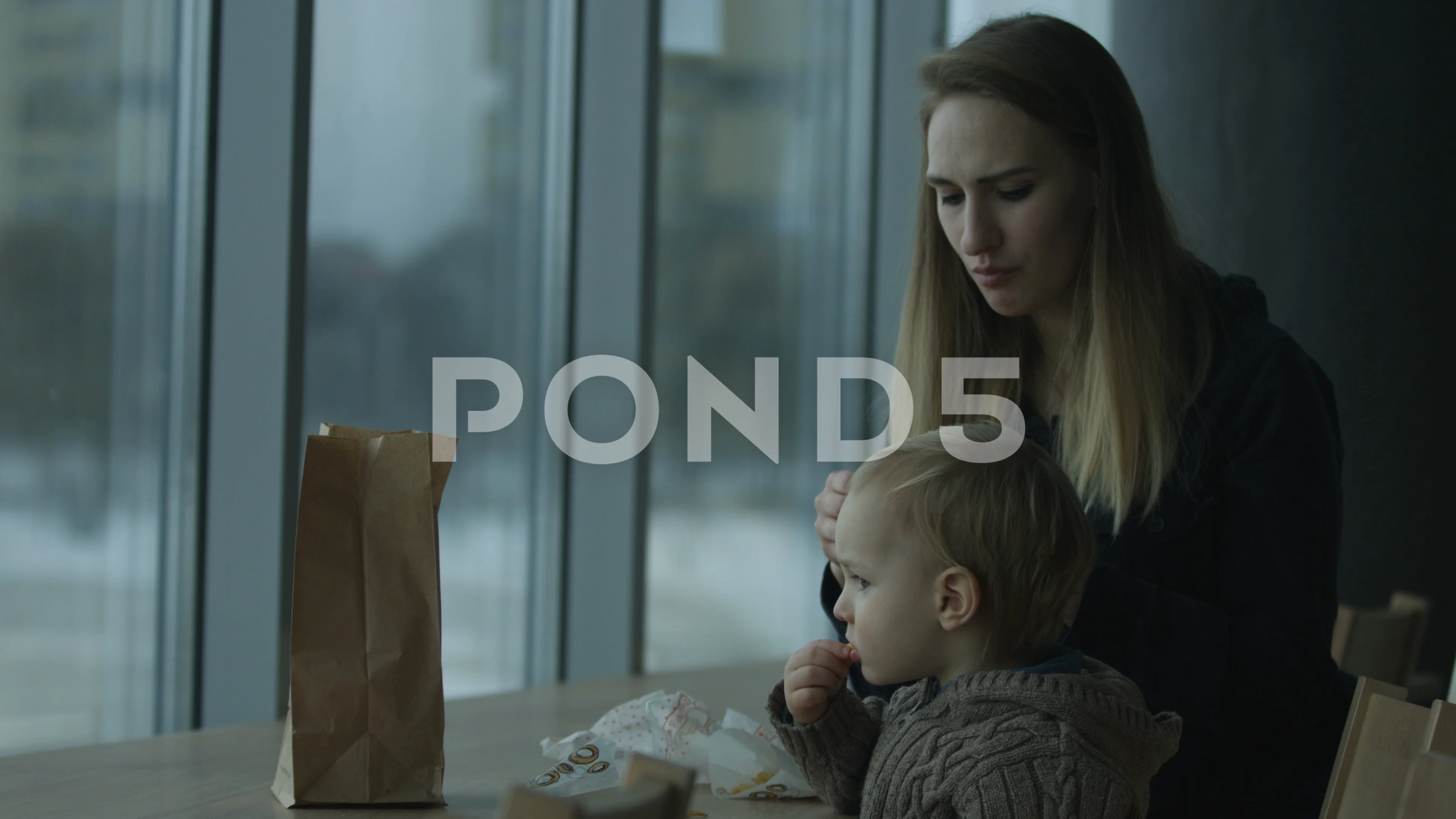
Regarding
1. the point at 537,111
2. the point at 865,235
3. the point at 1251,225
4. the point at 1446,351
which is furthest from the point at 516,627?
the point at 1446,351

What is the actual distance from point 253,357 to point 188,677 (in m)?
0.55

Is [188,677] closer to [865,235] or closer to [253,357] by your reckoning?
[253,357]

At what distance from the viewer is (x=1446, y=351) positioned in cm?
213

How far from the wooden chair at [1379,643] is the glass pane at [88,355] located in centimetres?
184

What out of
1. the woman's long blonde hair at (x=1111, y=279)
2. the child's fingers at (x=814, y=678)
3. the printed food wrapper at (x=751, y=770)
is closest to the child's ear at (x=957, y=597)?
the child's fingers at (x=814, y=678)

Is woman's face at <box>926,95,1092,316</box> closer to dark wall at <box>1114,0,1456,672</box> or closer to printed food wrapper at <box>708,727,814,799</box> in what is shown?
→ printed food wrapper at <box>708,727,814,799</box>

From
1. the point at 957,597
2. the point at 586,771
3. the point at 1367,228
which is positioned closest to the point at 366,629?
the point at 586,771

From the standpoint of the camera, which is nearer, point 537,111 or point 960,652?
point 960,652

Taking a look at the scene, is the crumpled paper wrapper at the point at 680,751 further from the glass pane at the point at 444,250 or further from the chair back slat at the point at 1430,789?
the glass pane at the point at 444,250

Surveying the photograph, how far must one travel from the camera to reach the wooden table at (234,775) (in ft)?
3.39

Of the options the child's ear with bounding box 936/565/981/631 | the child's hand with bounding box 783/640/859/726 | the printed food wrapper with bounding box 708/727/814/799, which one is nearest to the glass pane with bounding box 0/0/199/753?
the printed food wrapper with bounding box 708/727/814/799

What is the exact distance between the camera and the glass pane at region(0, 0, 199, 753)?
1827 millimetres

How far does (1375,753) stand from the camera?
0.85 meters

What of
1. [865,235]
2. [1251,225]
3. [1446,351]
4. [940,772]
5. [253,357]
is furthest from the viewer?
[865,235]
